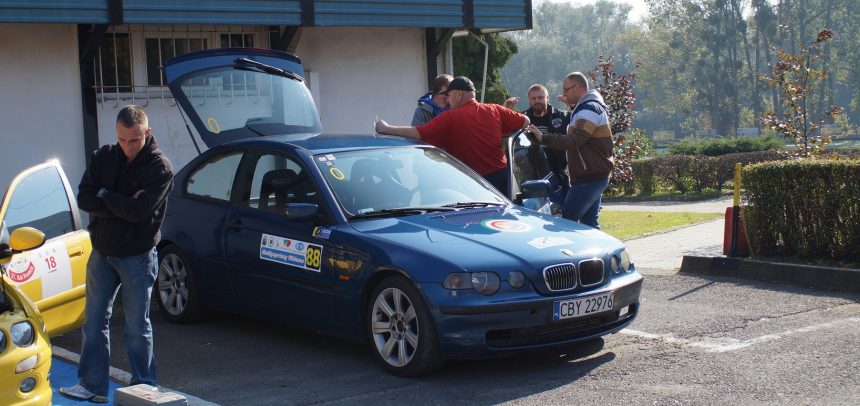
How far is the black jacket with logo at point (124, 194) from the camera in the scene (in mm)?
5863

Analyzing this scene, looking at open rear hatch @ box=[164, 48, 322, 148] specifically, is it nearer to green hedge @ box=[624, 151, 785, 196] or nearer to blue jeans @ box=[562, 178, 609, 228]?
blue jeans @ box=[562, 178, 609, 228]

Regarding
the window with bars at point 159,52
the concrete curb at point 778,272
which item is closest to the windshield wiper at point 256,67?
the window with bars at point 159,52

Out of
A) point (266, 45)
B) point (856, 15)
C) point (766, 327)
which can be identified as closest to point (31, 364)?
point (766, 327)

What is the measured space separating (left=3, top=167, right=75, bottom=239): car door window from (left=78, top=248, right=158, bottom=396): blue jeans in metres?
0.83

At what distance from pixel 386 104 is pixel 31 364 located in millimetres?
9892

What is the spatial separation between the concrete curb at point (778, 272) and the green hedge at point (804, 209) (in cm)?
34

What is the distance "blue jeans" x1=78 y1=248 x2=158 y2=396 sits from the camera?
603 centimetres

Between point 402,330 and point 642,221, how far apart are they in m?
11.4

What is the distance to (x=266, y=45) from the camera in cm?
1383

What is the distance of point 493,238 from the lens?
6.91m

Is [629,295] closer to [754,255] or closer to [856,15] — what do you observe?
[754,255]

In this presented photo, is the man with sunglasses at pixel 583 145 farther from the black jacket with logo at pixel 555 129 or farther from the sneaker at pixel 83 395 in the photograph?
the sneaker at pixel 83 395

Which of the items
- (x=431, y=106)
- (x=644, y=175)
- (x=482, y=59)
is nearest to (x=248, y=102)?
(x=431, y=106)

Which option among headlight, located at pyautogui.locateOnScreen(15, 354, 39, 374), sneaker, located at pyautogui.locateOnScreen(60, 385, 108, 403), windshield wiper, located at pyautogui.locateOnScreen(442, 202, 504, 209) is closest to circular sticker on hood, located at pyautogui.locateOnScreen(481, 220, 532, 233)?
windshield wiper, located at pyautogui.locateOnScreen(442, 202, 504, 209)
